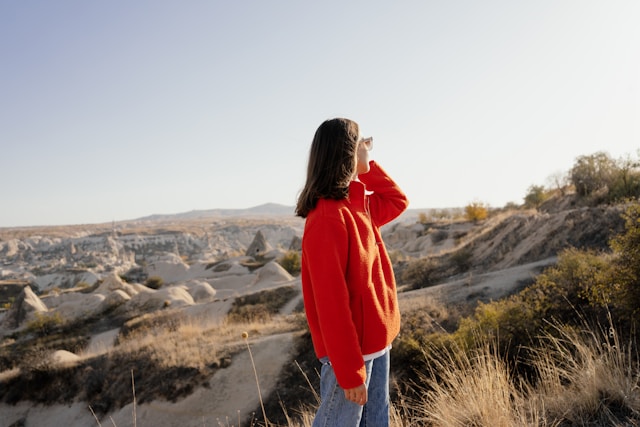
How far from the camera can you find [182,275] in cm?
3008

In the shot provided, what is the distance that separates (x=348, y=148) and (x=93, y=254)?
5901cm

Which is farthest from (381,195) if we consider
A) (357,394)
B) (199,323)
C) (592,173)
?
(592,173)

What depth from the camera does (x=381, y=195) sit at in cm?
216

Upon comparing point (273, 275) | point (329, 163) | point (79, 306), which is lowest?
point (79, 306)

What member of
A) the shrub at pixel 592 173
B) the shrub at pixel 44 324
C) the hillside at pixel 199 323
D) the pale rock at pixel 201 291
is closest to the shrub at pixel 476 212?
the hillside at pixel 199 323

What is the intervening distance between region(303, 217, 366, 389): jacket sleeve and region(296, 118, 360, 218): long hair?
0.15 metres

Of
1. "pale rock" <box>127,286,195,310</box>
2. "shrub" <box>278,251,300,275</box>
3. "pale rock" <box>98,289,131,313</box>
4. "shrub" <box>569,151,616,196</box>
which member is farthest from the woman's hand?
"shrub" <box>278,251,300,275</box>

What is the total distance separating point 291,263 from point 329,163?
25.1m

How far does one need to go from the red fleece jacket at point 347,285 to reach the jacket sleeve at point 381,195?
0.49ft

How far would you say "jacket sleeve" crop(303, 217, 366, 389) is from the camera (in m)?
1.52

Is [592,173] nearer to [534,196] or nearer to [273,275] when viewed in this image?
[534,196]

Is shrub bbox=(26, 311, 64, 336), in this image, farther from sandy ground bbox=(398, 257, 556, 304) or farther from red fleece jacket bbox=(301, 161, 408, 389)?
red fleece jacket bbox=(301, 161, 408, 389)

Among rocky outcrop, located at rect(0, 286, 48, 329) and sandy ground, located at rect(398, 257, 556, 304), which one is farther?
rocky outcrop, located at rect(0, 286, 48, 329)

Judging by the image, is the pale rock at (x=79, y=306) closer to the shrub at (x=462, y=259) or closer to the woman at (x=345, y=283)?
the shrub at (x=462, y=259)
